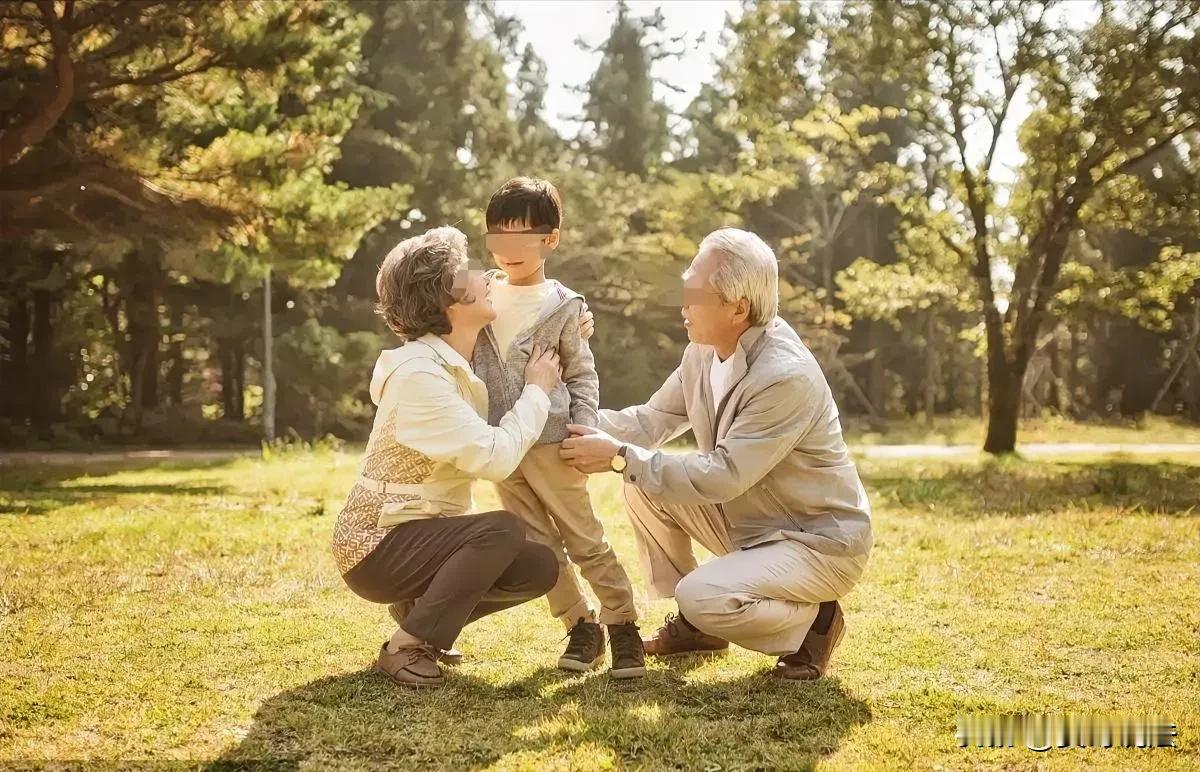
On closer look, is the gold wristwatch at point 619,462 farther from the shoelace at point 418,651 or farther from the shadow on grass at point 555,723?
the shoelace at point 418,651

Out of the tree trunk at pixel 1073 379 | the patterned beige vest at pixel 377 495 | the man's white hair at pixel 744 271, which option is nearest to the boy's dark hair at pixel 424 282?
the patterned beige vest at pixel 377 495

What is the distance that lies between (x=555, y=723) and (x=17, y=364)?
855 inches

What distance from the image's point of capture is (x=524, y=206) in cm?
354

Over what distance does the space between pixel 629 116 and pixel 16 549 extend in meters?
30.3

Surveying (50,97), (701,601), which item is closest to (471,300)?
(701,601)

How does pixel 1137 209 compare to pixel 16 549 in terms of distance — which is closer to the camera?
pixel 16 549

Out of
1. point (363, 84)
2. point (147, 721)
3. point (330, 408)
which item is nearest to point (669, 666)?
point (147, 721)

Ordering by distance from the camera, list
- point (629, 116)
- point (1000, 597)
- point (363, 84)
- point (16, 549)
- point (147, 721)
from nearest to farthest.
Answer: point (147, 721) < point (1000, 597) < point (16, 549) < point (363, 84) < point (629, 116)

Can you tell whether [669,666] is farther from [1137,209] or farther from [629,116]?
[629,116]

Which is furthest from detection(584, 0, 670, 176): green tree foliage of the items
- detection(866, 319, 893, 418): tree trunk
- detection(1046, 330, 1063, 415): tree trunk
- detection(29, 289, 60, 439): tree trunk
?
detection(29, 289, 60, 439): tree trunk

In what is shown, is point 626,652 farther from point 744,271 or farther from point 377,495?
point 744,271

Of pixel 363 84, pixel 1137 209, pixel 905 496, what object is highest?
pixel 363 84

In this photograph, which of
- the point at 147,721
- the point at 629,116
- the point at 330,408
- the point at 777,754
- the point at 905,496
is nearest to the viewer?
the point at 777,754

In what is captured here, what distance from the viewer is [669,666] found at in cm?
370
